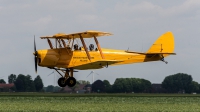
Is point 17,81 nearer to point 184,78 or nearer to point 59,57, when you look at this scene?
point 184,78

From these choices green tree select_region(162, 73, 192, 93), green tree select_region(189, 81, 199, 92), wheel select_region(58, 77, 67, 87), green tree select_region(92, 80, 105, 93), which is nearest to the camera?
wheel select_region(58, 77, 67, 87)

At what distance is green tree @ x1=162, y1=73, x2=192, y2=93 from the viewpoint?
12862 cm

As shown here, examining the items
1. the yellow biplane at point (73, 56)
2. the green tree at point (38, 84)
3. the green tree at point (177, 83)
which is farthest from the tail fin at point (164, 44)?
the green tree at point (38, 84)

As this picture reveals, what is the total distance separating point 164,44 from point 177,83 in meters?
70.0

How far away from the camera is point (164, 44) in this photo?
65.8 metres

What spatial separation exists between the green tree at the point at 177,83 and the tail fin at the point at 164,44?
199 feet

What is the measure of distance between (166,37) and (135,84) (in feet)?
212

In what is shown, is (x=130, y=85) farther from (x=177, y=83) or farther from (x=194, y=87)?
(x=194, y=87)

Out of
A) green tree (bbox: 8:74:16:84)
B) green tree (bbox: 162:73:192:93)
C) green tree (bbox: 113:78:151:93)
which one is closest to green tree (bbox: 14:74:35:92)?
green tree (bbox: 113:78:151:93)

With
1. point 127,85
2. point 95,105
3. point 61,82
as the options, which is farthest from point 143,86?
point 95,105

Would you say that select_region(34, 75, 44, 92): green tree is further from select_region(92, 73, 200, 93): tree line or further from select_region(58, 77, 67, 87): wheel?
select_region(58, 77, 67, 87): wheel

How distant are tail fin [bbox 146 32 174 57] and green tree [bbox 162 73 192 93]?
6062cm

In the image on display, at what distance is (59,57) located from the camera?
58688mm

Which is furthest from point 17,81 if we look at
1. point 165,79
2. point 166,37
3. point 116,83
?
point 166,37
